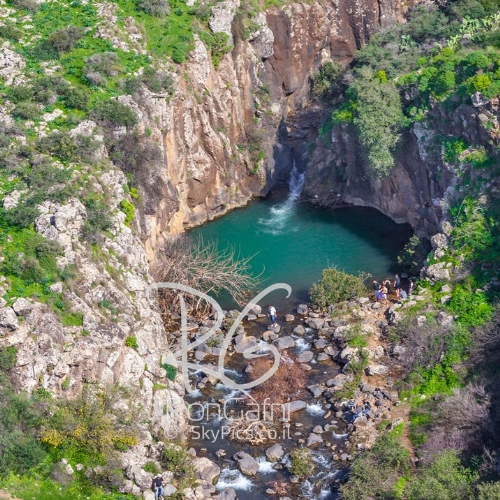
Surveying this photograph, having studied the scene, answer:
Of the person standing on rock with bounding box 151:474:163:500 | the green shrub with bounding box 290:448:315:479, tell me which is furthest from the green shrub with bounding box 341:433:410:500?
the person standing on rock with bounding box 151:474:163:500

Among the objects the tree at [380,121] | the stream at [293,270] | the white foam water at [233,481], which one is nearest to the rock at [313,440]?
the stream at [293,270]

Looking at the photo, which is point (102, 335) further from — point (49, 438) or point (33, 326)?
point (49, 438)

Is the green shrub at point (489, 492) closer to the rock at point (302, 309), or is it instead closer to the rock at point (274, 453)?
the rock at point (274, 453)

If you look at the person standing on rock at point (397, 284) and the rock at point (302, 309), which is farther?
the person standing on rock at point (397, 284)

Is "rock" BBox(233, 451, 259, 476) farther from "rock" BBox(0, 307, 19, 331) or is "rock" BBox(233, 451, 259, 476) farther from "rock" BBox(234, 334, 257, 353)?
"rock" BBox(0, 307, 19, 331)

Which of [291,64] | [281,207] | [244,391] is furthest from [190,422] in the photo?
[291,64]

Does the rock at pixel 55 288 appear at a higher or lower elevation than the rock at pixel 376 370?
higher
